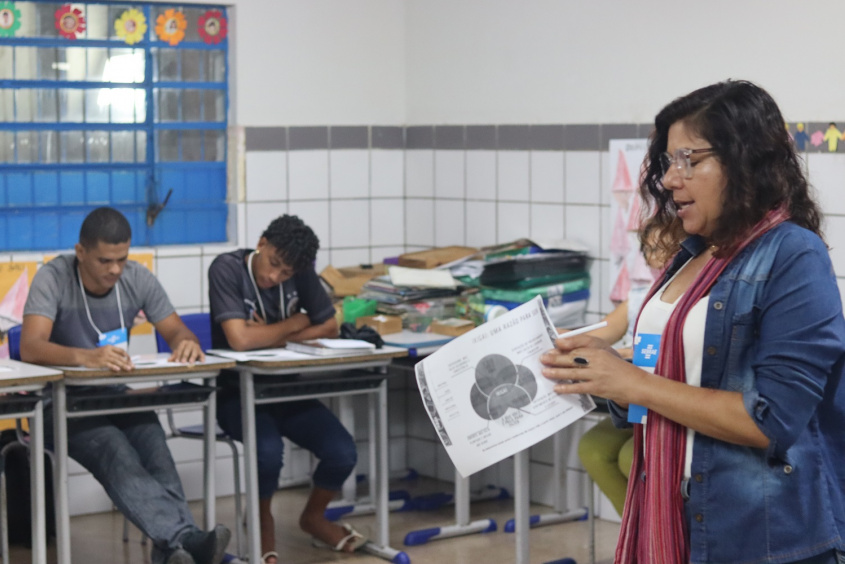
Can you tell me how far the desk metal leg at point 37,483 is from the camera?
11.9 feet

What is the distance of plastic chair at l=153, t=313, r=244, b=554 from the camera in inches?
168

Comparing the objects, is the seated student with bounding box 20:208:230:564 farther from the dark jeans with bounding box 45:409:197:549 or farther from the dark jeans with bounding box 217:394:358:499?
the dark jeans with bounding box 217:394:358:499

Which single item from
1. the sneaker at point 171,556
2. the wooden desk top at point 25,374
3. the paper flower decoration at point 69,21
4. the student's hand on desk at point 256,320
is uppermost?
the paper flower decoration at point 69,21

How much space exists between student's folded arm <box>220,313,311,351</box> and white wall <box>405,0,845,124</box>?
155 centimetres

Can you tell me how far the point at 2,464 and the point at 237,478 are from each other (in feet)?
2.79

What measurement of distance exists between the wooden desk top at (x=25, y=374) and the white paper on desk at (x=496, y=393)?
201 centimetres

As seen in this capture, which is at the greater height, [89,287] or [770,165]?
[770,165]

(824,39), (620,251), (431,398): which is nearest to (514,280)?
(620,251)

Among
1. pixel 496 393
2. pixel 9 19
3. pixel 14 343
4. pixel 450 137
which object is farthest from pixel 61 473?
pixel 450 137

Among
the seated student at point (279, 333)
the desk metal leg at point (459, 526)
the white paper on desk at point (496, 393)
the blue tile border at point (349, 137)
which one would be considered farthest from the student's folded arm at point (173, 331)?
the white paper on desk at point (496, 393)

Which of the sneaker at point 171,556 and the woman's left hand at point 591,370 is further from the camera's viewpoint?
the sneaker at point 171,556

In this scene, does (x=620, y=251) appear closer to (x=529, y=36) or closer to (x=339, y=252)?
(x=529, y=36)

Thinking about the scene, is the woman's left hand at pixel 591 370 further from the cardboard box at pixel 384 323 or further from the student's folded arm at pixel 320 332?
the cardboard box at pixel 384 323

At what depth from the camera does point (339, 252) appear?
5594 mm
